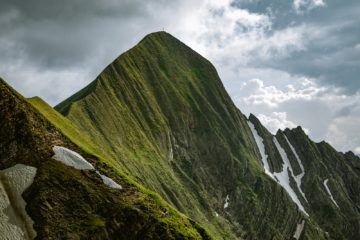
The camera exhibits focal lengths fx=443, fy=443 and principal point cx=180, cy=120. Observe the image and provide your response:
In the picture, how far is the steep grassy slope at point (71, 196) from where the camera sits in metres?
55.9

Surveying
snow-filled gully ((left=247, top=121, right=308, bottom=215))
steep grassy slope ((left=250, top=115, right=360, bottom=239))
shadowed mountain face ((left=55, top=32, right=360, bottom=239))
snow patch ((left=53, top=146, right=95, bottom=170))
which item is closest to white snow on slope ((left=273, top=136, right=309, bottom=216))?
snow-filled gully ((left=247, top=121, right=308, bottom=215))

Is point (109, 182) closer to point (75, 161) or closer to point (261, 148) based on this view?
point (75, 161)

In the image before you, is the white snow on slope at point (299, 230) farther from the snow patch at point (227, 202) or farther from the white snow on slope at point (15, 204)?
the white snow on slope at point (15, 204)

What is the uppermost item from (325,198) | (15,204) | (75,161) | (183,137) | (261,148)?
(261,148)

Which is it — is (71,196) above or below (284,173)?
below

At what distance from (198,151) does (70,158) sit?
3216 inches

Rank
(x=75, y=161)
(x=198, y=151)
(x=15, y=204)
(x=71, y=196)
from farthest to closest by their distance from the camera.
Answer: (x=198, y=151), (x=75, y=161), (x=71, y=196), (x=15, y=204)

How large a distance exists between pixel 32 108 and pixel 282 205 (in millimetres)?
107614

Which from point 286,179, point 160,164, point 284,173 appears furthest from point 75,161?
point 284,173

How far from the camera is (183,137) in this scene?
13888 cm

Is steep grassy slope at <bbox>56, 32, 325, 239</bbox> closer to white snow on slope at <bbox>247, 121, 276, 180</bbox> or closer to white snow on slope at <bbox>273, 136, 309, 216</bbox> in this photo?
white snow on slope at <bbox>247, 121, 276, 180</bbox>

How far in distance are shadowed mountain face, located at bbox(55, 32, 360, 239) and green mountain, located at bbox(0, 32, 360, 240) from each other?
1.42 feet

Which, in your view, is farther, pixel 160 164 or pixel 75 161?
pixel 160 164

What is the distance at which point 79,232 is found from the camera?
55031 millimetres
